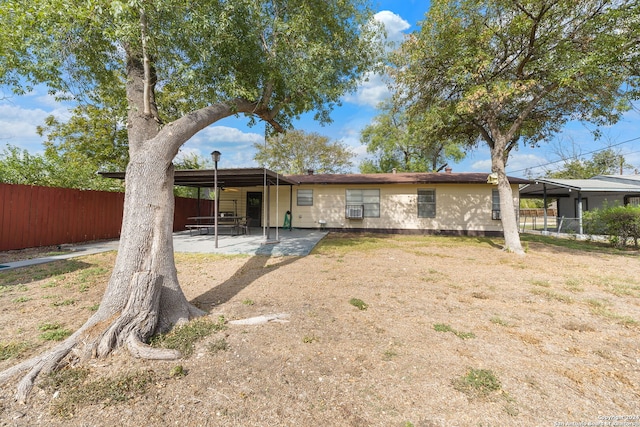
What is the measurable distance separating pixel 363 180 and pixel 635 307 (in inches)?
398

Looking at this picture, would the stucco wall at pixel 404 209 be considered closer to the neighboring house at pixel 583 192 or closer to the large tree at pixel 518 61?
the neighboring house at pixel 583 192

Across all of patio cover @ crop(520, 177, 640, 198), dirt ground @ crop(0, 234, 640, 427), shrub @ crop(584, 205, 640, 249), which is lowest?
dirt ground @ crop(0, 234, 640, 427)

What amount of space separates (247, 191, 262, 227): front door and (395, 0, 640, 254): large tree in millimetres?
Answer: 8789

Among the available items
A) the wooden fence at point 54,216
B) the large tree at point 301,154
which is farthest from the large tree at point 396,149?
the wooden fence at point 54,216

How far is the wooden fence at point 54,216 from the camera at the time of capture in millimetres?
7125

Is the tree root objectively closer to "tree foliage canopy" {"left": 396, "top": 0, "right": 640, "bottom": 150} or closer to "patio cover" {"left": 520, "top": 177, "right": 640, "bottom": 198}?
"tree foliage canopy" {"left": 396, "top": 0, "right": 640, "bottom": 150}

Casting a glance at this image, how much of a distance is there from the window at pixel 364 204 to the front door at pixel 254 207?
4.78 meters

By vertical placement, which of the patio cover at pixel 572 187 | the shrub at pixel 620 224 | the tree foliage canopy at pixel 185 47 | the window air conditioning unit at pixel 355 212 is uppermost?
the tree foliage canopy at pixel 185 47

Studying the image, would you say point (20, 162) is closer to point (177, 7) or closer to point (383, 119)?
point (177, 7)

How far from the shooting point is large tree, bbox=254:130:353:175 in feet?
92.3

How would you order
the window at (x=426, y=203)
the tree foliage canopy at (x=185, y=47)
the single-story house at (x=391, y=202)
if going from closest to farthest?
the tree foliage canopy at (x=185, y=47)
the single-story house at (x=391, y=202)
the window at (x=426, y=203)

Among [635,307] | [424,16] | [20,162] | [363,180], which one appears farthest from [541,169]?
[20,162]

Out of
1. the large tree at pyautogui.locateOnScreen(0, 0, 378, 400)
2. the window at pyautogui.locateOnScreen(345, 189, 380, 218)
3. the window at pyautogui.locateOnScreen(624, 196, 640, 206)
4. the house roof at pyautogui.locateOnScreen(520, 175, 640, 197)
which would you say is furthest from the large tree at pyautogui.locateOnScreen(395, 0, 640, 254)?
the window at pyautogui.locateOnScreen(624, 196, 640, 206)

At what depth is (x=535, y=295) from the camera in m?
4.37
